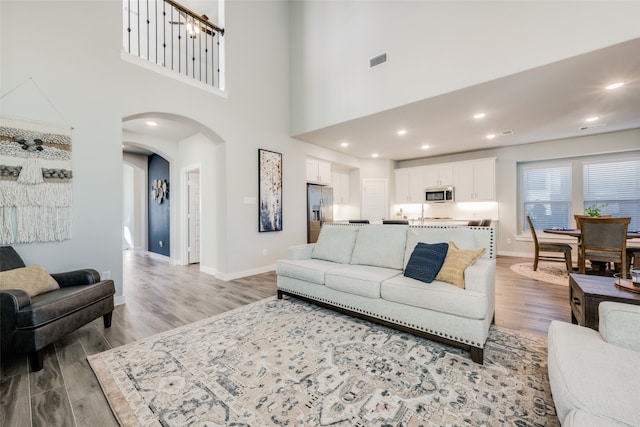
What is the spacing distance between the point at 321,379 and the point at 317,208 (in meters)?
4.64

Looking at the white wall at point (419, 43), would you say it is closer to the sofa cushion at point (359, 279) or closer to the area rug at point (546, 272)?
the sofa cushion at point (359, 279)

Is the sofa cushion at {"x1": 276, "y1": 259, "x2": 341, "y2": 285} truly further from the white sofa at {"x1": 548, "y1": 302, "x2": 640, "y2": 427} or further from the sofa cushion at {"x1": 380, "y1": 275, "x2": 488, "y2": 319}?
the white sofa at {"x1": 548, "y1": 302, "x2": 640, "y2": 427}

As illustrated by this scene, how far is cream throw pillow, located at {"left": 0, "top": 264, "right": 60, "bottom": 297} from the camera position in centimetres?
205

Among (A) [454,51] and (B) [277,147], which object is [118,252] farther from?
(A) [454,51]

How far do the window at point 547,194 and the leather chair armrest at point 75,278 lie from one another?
8.42m

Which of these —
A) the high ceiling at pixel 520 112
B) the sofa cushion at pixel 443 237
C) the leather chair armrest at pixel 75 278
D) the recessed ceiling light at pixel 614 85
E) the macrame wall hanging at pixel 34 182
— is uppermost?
the recessed ceiling light at pixel 614 85

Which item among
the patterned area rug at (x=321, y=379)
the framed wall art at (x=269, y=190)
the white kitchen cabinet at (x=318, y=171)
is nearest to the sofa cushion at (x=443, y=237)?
the patterned area rug at (x=321, y=379)

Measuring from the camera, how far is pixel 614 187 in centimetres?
551

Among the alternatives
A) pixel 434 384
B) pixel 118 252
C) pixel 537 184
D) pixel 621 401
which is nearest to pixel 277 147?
pixel 118 252

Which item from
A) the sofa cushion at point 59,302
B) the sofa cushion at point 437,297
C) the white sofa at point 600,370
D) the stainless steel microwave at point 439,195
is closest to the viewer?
the white sofa at point 600,370

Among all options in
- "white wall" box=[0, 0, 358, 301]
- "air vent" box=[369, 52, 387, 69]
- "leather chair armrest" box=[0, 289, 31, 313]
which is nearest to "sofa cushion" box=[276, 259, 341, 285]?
"white wall" box=[0, 0, 358, 301]

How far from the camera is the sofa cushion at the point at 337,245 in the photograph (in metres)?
3.27

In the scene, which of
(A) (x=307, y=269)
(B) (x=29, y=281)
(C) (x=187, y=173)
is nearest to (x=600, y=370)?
(A) (x=307, y=269)

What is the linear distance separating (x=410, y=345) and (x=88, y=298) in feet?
9.37
